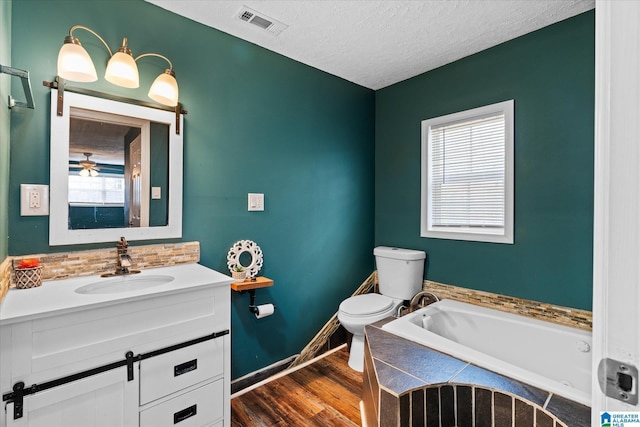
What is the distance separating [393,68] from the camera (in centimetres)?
259

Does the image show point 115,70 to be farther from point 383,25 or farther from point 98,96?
point 383,25

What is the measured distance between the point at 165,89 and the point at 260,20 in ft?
2.44

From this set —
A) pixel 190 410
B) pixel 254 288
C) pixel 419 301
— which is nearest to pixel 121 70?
pixel 254 288

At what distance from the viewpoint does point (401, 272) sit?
8.50ft

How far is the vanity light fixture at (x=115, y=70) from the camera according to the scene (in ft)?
4.49

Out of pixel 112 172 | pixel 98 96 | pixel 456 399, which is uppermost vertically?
pixel 98 96

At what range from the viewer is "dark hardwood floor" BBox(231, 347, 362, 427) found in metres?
1.80

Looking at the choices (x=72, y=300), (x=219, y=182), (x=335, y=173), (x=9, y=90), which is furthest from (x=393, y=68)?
(x=72, y=300)

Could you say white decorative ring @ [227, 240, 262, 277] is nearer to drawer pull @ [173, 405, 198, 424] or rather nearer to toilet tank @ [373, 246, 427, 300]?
drawer pull @ [173, 405, 198, 424]

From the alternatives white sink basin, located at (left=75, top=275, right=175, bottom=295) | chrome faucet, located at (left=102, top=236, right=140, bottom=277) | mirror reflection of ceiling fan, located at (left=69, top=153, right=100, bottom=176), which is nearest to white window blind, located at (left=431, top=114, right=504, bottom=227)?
white sink basin, located at (left=75, top=275, right=175, bottom=295)

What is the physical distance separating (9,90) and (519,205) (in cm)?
288

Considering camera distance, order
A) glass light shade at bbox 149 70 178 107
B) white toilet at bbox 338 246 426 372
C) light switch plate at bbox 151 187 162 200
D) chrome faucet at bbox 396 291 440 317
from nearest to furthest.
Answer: glass light shade at bbox 149 70 178 107 < light switch plate at bbox 151 187 162 200 < white toilet at bbox 338 246 426 372 < chrome faucet at bbox 396 291 440 317

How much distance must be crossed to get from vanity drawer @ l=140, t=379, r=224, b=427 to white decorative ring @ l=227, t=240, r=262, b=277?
728mm

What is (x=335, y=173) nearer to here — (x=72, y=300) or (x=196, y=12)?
(x=196, y=12)
